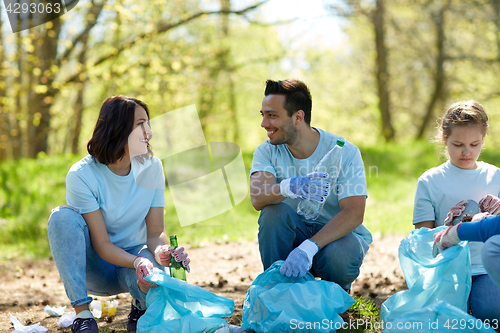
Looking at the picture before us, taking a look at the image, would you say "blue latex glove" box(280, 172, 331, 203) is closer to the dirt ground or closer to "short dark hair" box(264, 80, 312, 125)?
"short dark hair" box(264, 80, 312, 125)

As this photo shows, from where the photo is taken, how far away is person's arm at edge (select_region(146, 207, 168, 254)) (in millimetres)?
2734

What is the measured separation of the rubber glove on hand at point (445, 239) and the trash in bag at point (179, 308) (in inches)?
45.4

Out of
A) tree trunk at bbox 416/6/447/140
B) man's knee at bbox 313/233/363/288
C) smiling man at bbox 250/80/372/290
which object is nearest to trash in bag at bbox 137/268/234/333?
smiling man at bbox 250/80/372/290

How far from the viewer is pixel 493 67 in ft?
41.9

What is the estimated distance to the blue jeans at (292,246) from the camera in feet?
8.57

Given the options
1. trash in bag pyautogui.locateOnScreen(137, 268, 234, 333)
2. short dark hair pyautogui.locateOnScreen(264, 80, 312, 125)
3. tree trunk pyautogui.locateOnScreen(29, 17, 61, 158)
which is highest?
tree trunk pyautogui.locateOnScreen(29, 17, 61, 158)

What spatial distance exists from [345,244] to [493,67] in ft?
40.9

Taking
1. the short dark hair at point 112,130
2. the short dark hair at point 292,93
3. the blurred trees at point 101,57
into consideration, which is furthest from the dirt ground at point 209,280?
the blurred trees at point 101,57

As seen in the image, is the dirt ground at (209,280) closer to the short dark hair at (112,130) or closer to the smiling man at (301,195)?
the smiling man at (301,195)

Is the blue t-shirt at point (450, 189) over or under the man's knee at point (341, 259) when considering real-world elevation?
over

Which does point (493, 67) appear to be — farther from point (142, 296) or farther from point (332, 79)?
point (142, 296)

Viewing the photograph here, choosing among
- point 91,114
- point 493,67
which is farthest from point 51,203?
point 493,67

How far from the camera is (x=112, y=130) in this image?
2.61 meters

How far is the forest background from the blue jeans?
3.18ft
